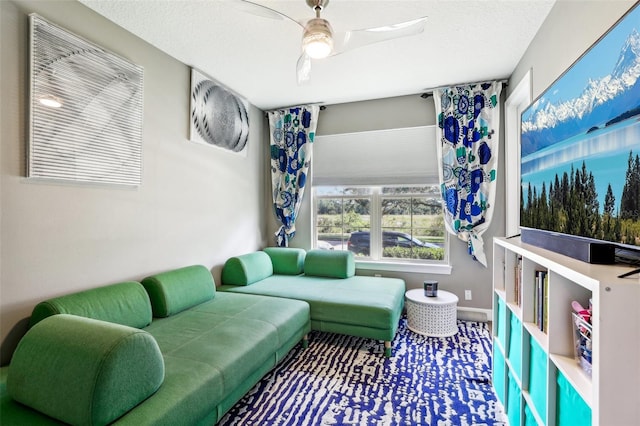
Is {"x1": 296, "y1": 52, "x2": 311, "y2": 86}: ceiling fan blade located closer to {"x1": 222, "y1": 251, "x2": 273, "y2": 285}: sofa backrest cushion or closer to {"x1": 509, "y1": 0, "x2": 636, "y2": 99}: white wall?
{"x1": 509, "y1": 0, "x2": 636, "y2": 99}: white wall

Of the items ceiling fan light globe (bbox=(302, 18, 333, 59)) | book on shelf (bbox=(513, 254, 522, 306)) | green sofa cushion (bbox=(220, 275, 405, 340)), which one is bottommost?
green sofa cushion (bbox=(220, 275, 405, 340))

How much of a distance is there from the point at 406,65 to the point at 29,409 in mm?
3417

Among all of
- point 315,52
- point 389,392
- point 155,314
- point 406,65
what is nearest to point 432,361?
point 389,392

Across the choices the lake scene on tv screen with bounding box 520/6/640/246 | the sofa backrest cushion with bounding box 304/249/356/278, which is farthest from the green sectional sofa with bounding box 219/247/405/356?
the lake scene on tv screen with bounding box 520/6/640/246

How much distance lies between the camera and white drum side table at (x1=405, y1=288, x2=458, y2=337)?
289 cm

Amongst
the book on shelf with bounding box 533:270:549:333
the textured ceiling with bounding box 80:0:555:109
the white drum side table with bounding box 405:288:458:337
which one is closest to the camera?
the book on shelf with bounding box 533:270:549:333

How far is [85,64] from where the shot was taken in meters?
1.94

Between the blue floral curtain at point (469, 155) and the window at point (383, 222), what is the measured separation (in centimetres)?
28

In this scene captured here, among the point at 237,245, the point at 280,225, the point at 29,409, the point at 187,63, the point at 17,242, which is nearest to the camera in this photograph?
the point at 29,409

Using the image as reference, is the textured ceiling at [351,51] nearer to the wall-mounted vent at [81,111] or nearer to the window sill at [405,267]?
the wall-mounted vent at [81,111]

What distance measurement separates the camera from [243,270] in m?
3.16

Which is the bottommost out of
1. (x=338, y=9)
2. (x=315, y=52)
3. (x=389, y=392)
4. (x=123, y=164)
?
(x=389, y=392)

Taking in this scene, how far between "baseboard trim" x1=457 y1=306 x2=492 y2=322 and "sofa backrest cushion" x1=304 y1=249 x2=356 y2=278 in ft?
4.37

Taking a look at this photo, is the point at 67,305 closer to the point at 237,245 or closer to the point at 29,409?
the point at 29,409
